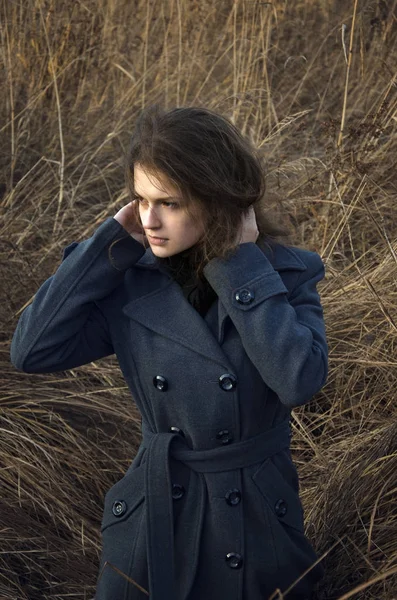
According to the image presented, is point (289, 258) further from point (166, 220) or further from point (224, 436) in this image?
point (224, 436)

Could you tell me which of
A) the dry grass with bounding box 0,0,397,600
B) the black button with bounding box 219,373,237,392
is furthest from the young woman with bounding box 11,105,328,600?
the dry grass with bounding box 0,0,397,600

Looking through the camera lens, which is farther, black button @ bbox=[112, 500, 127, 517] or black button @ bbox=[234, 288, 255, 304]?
black button @ bbox=[112, 500, 127, 517]

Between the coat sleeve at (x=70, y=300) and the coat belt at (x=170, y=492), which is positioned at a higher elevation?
the coat sleeve at (x=70, y=300)

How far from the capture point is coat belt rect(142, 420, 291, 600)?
1968mm

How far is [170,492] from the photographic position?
1999 mm

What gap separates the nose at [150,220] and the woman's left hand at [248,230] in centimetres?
17

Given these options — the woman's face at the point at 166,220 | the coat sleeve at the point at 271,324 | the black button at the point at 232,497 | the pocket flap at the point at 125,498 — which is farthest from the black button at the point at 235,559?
the woman's face at the point at 166,220

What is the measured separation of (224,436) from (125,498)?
28cm

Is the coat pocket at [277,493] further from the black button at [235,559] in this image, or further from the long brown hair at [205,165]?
the long brown hair at [205,165]

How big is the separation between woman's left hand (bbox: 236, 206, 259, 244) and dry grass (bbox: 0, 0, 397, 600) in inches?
14.2

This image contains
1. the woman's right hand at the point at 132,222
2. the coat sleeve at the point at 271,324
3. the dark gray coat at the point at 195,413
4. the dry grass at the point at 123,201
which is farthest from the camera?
the dry grass at the point at 123,201

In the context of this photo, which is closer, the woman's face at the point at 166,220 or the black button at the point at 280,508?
the woman's face at the point at 166,220

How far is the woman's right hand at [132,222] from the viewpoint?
209 centimetres

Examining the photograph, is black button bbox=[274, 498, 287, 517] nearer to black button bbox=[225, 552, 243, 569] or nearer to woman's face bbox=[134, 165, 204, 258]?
black button bbox=[225, 552, 243, 569]
